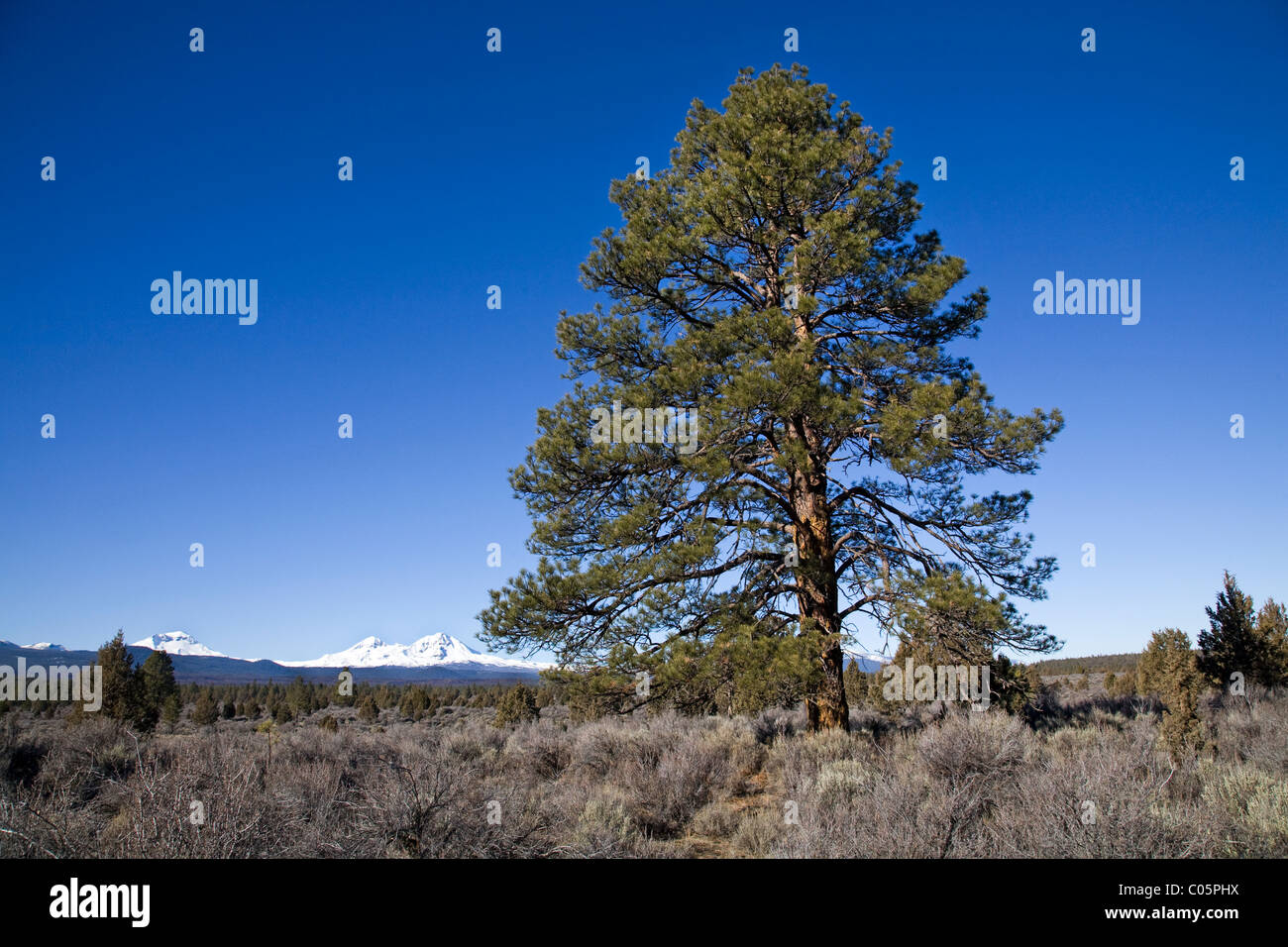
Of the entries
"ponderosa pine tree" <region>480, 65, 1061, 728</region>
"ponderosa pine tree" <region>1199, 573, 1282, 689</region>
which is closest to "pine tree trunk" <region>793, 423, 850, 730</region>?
"ponderosa pine tree" <region>480, 65, 1061, 728</region>

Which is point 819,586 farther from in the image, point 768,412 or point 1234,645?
point 1234,645

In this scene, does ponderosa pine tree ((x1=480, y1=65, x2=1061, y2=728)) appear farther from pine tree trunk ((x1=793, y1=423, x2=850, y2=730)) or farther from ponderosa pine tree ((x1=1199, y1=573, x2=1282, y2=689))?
ponderosa pine tree ((x1=1199, y1=573, x2=1282, y2=689))

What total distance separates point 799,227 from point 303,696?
64242 millimetres

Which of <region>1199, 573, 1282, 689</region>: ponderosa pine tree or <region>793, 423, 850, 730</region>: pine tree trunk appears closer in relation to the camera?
<region>793, 423, 850, 730</region>: pine tree trunk

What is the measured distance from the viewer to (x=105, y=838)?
4.29 m

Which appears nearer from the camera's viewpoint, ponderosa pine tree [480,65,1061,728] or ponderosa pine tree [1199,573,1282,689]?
ponderosa pine tree [480,65,1061,728]

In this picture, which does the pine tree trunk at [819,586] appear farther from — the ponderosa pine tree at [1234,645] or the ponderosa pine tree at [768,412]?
the ponderosa pine tree at [1234,645]

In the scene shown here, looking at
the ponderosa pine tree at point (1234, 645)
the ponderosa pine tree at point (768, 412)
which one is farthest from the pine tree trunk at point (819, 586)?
the ponderosa pine tree at point (1234, 645)

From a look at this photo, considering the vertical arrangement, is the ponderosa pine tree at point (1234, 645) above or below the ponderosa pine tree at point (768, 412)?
below

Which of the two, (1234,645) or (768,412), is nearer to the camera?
(768,412)

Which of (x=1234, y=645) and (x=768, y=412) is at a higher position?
(x=768, y=412)

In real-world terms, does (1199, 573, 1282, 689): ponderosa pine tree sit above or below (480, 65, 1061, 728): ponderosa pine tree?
below

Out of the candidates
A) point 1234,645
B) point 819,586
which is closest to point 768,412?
point 819,586
